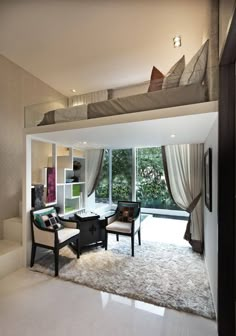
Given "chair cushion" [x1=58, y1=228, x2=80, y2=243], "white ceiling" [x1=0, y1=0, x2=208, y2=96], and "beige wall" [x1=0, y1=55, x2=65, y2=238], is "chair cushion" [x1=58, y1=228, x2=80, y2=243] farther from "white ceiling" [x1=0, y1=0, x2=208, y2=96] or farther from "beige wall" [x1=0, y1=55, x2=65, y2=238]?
"white ceiling" [x1=0, y1=0, x2=208, y2=96]

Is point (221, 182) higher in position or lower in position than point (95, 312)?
higher

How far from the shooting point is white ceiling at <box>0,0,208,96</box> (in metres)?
2.42

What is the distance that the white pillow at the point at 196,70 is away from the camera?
201 cm

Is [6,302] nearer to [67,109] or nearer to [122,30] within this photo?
[67,109]

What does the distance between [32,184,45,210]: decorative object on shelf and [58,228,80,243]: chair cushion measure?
0.60m

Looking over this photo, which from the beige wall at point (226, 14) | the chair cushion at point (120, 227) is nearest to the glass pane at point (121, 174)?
the chair cushion at point (120, 227)

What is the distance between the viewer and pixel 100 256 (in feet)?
10.5

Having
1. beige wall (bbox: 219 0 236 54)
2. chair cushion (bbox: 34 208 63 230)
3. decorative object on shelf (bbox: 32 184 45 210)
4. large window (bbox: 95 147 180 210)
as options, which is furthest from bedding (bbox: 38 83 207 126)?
large window (bbox: 95 147 180 210)

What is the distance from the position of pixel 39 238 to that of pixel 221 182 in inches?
103

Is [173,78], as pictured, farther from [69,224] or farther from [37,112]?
[69,224]

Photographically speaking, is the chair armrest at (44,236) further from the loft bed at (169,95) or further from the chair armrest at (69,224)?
the loft bed at (169,95)

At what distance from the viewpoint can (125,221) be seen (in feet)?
12.0

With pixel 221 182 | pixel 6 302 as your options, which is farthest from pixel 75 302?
pixel 221 182

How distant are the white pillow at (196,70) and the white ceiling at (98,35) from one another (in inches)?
34.2
